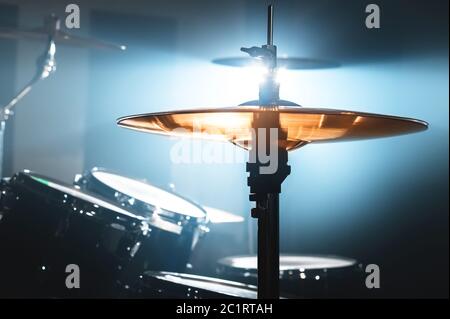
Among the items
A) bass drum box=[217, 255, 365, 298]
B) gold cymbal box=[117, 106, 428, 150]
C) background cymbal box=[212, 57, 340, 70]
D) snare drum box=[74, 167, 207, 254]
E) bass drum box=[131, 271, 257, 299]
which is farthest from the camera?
background cymbal box=[212, 57, 340, 70]

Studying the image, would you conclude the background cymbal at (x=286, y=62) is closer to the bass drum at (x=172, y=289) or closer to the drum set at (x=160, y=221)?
the drum set at (x=160, y=221)

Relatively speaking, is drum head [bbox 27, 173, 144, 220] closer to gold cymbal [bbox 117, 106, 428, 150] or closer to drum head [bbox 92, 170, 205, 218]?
drum head [bbox 92, 170, 205, 218]

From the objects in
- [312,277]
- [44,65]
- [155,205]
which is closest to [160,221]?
[155,205]

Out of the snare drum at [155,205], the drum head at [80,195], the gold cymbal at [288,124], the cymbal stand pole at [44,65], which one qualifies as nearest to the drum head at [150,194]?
the snare drum at [155,205]

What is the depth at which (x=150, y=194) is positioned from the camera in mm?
1575

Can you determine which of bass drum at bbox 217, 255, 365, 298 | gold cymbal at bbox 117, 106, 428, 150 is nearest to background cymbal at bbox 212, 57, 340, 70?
bass drum at bbox 217, 255, 365, 298

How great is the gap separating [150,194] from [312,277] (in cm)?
44

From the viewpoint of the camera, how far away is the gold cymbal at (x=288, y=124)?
866mm

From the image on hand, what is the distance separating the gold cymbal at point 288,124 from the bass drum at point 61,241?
14.0 inches

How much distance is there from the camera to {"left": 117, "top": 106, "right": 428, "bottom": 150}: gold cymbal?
0.87m

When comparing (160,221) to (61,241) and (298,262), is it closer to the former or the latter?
(61,241)

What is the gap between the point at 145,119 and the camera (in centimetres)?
93
